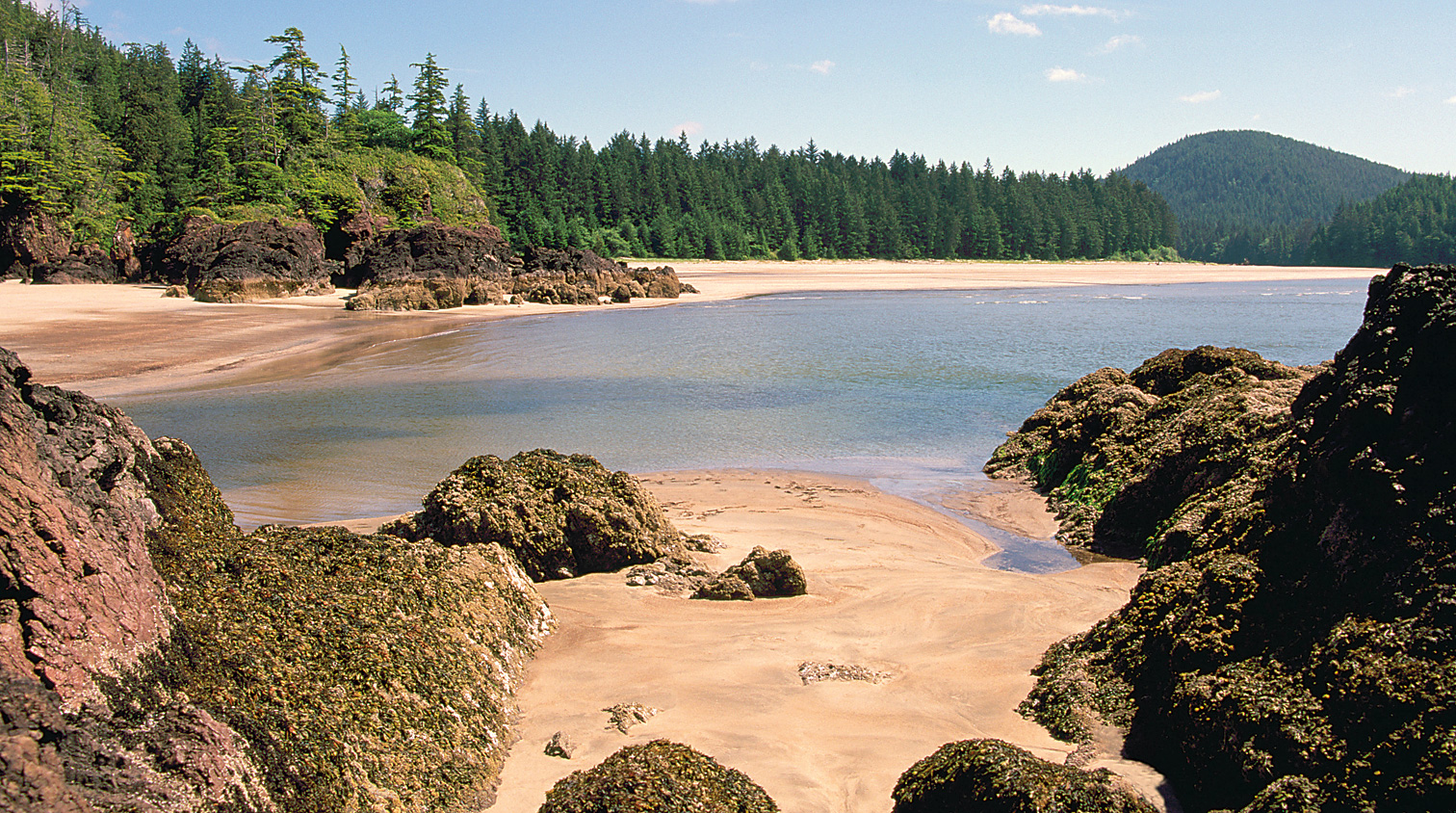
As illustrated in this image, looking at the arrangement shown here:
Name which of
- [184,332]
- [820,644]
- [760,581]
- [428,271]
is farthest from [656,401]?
[428,271]

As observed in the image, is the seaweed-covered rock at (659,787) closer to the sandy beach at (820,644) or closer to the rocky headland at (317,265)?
the sandy beach at (820,644)

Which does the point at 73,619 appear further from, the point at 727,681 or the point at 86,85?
the point at 86,85

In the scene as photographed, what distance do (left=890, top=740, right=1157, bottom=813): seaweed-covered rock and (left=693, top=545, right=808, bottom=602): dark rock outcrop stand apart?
2517 millimetres

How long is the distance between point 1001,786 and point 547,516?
13.0ft

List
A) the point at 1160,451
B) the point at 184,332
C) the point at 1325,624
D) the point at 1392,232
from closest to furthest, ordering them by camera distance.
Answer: the point at 1325,624 → the point at 1160,451 → the point at 184,332 → the point at 1392,232

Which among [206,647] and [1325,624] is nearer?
[206,647]

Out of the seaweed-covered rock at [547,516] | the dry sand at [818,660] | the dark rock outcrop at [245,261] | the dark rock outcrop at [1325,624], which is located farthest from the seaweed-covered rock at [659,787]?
the dark rock outcrop at [245,261]

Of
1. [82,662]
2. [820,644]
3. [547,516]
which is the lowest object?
[820,644]

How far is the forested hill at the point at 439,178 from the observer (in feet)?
150

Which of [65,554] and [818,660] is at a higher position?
[65,554]

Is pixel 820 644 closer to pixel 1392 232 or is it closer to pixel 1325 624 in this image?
pixel 1325 624

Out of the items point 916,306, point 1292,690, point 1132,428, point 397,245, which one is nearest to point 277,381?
point 1132,428

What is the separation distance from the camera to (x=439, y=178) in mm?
57094

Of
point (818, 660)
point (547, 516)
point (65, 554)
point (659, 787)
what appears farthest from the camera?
point (547, 516)
